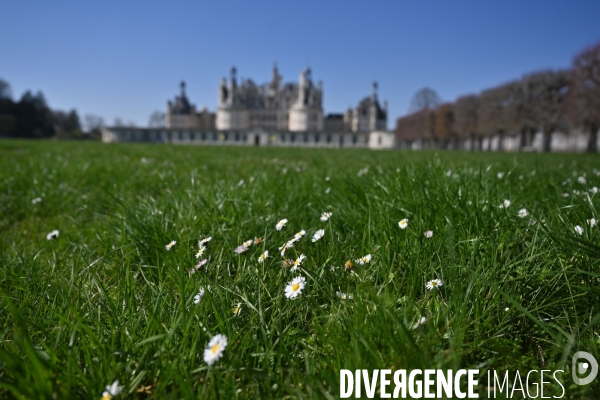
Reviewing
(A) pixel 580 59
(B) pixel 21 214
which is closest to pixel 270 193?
(B) pixel 21 214

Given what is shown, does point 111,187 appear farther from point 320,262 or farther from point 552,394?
point 552,394

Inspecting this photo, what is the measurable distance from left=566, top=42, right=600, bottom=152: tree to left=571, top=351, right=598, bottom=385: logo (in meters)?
38.2

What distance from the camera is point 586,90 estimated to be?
31.9m

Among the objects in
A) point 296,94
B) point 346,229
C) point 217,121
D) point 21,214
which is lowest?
point 21,214

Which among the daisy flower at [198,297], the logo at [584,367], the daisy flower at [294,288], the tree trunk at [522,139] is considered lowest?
the logo at [584,367]

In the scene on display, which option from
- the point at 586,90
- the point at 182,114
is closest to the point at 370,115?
the point at 182,114

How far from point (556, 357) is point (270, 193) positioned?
7.16 ft

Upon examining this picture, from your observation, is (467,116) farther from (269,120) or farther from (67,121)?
(67,121)

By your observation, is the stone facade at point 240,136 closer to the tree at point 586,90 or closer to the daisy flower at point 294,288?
the tree at point 586,90

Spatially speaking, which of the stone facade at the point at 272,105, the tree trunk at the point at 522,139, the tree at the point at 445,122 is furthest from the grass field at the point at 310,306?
the stone facade at the point at 272,105

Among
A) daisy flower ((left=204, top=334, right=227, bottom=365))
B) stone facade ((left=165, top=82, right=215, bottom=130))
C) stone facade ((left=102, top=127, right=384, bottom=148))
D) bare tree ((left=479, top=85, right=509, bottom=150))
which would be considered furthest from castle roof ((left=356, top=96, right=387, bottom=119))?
daisy flower ((left=204, top=334, right=227, bottom=365))

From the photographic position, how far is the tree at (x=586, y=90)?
31375mm

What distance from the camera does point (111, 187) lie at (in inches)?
A: 190

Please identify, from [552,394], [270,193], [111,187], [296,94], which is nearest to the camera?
[552,394]
